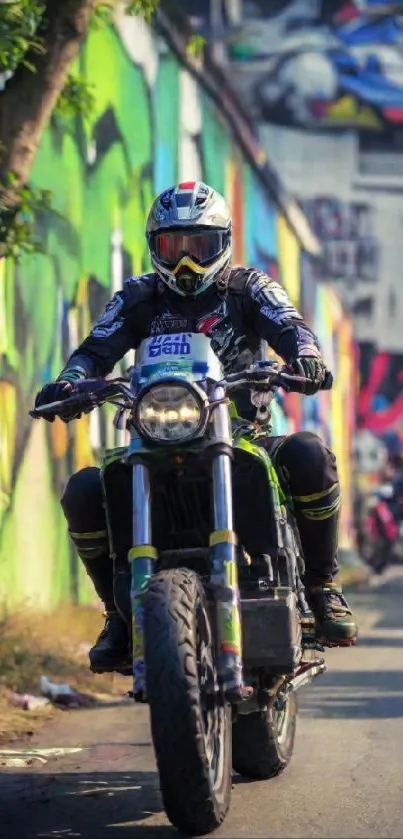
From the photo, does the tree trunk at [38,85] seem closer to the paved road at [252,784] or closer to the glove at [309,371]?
the paved road at [252,784]

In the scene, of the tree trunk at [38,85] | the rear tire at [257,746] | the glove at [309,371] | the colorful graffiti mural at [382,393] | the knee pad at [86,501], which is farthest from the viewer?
the colorful graffiti mural at [382,393]

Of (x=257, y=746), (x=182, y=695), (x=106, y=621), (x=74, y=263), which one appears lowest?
(x=257, y=746)

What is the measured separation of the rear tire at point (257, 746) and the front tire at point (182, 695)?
2.91ft

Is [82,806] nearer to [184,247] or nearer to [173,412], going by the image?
[173,412]

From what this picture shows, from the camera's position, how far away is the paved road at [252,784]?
16.4ft

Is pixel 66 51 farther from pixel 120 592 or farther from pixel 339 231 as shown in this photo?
pixel 339 231

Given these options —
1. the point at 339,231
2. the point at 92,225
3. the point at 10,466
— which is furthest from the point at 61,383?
the point at 339,231

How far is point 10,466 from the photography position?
10.7 m

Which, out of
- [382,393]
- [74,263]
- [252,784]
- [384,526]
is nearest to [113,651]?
[252,784]

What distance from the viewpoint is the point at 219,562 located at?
494cm

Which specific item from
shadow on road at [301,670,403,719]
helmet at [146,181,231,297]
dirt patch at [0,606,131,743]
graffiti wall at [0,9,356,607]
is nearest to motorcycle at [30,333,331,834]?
helmet at [146,181,231,297]

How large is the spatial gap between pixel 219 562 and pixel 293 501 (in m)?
0.81

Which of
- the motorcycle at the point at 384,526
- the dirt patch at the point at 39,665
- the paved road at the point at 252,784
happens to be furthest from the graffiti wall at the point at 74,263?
the motorcycle at the point at 384,526

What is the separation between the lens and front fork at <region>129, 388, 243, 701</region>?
16.0 ft
